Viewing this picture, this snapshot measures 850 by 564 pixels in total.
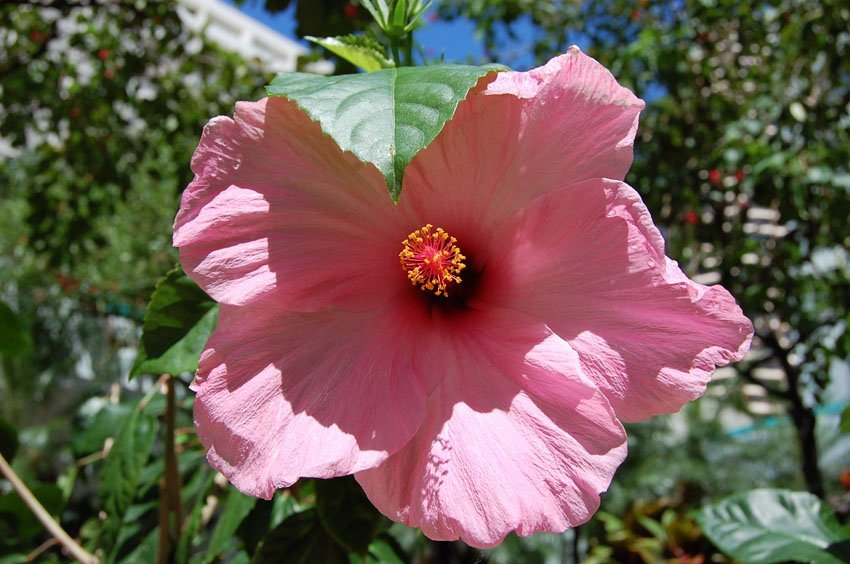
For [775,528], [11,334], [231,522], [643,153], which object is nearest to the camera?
[231,522]

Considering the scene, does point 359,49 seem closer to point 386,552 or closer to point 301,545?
point 301,545

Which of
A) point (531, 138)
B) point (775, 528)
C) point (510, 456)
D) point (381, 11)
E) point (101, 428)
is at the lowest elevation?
point (775, 528)

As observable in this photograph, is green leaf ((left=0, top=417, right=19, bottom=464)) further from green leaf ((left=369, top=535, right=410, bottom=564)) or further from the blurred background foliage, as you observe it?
green leaf ((left=369, top=535, right=410, bottom=564))

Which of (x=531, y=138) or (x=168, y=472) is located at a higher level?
(x=531, y=138)

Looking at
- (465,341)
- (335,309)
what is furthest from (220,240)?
(465,341)

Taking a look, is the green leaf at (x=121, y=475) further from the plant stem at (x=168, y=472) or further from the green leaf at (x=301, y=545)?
the green leaf at (x=301, y=545)

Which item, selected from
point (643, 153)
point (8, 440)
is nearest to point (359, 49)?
point (8, 440)
